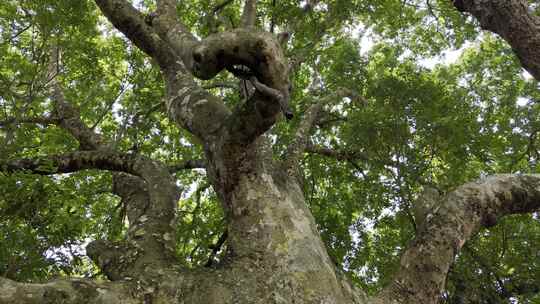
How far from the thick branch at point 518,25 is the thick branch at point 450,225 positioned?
1.18 m

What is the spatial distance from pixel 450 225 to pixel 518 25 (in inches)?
89.5

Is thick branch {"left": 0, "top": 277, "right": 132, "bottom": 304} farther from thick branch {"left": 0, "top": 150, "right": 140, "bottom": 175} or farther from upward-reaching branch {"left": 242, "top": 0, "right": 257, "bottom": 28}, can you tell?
upward-reaching branch {"left": 242, "top": 0, "right": 257, "bottom": 28}

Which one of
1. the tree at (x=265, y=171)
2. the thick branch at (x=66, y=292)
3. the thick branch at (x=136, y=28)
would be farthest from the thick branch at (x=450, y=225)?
the thick branch at (x=136, y=28)

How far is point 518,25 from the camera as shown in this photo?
4125 mm

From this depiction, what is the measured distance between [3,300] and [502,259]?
239 inches

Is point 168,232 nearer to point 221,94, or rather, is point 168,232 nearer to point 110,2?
point 110,2

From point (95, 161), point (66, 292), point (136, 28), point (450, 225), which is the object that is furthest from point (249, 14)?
point (66, 292)

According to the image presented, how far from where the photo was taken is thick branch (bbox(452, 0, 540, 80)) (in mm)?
3992

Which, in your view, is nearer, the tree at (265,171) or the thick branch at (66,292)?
the thick branch at (66,292)

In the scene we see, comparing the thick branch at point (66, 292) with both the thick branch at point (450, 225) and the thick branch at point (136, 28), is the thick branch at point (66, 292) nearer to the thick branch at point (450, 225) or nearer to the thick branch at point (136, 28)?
the thick branch at point (450, 225)

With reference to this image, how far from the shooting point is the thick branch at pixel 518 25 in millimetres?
3992

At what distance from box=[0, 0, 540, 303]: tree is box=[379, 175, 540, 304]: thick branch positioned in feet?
0.05

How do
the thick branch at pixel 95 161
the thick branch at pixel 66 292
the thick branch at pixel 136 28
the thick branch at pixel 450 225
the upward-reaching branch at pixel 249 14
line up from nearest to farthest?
the thick branch at pixel 66 292 → the thick branch at pixel 450 225 → the thick branch at pixel 95 161 → the thick branch at pixel 136 28 → the upward-reaching branch at pixel 249 14

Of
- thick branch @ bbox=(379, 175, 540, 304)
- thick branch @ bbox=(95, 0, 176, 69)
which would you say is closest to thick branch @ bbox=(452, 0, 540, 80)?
thick branch @ bbox=(379, 175, 540, 304)
